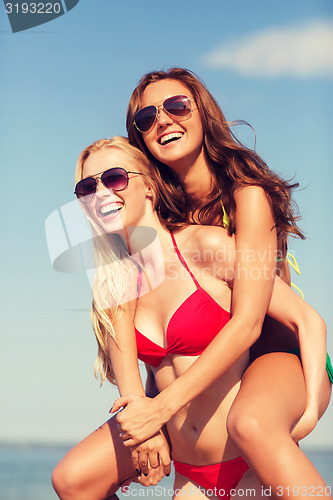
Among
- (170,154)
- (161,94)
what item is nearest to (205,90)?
(161,94)

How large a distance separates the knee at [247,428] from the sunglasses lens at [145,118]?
83.1 inches

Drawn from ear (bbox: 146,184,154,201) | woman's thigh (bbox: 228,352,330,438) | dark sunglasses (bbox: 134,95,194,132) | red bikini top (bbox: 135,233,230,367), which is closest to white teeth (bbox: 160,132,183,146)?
dark sunglasses (bbox: 134,95,194,132)

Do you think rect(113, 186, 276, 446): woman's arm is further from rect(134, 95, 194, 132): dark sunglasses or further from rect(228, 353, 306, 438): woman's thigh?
rect(134, 95, 194, 132): dark sunglasses

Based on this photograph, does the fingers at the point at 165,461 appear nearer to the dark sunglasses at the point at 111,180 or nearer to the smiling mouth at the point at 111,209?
the smiling mouth at the point at 111,209

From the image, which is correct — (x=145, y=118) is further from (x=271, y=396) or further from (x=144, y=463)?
(x=144, y=463)

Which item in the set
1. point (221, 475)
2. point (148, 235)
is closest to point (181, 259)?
point (148, 235)

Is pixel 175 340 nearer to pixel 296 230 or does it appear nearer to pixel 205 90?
pixel 296 230

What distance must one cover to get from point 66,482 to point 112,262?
143 centimetres

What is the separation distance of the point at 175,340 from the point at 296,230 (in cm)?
113

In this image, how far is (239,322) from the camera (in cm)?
339

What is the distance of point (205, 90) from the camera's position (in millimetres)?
4395

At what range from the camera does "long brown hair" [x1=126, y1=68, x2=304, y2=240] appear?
12.6ft

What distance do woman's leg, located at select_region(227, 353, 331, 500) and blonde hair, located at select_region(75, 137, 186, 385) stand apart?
113 cm

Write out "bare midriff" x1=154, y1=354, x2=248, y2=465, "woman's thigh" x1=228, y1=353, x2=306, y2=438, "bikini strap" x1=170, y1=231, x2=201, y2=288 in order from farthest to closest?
"bikini strap" x1=170, y1=231, x2=201, y2=288, "bare midriff" x1=154, y1=354, x2=248, y2=465, "woman's thigh" x1=228, y1=353, x2=306, y2=438
